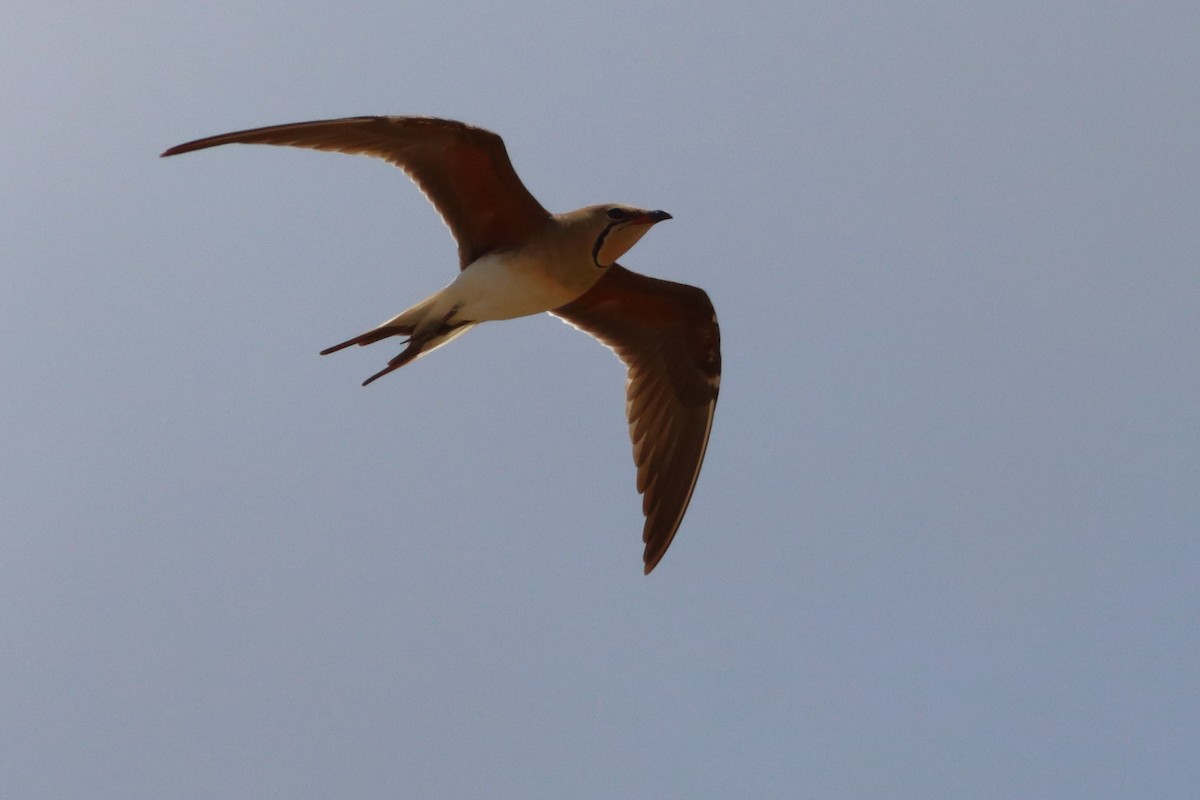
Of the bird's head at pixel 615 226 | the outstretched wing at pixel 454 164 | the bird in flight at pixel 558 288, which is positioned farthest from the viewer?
the bird's head at pixel 615 226

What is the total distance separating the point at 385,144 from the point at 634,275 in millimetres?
2086

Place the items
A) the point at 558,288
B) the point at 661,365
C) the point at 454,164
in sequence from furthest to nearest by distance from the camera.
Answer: the point at 661,365 → the point at 558,288 → the point at 454,164

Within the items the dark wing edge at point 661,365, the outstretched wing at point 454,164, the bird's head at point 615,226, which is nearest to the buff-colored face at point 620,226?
the bird's head at point 615,226

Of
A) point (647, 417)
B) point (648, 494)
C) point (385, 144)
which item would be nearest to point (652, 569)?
point (648, 494)

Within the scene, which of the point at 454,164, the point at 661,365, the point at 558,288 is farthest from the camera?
the point at 661,365

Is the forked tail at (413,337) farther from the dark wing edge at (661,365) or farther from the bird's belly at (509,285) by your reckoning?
the dark wing edge at (661,365)

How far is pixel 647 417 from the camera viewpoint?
350 inches

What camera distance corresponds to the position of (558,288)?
7645mm

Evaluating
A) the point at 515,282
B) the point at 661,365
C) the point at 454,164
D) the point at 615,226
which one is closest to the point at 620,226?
the point at 615,226

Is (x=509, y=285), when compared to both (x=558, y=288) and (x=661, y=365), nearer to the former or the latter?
(x=558, y=288)

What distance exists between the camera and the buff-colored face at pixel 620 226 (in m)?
7.46

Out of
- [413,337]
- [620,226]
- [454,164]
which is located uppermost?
[454,164]

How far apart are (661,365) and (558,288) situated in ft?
5.14

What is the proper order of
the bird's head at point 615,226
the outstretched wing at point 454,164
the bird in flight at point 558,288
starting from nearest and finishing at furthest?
the outstretched wing at point 454,164
the bird in flight at point 558,288
the bird's head at point 615,226
